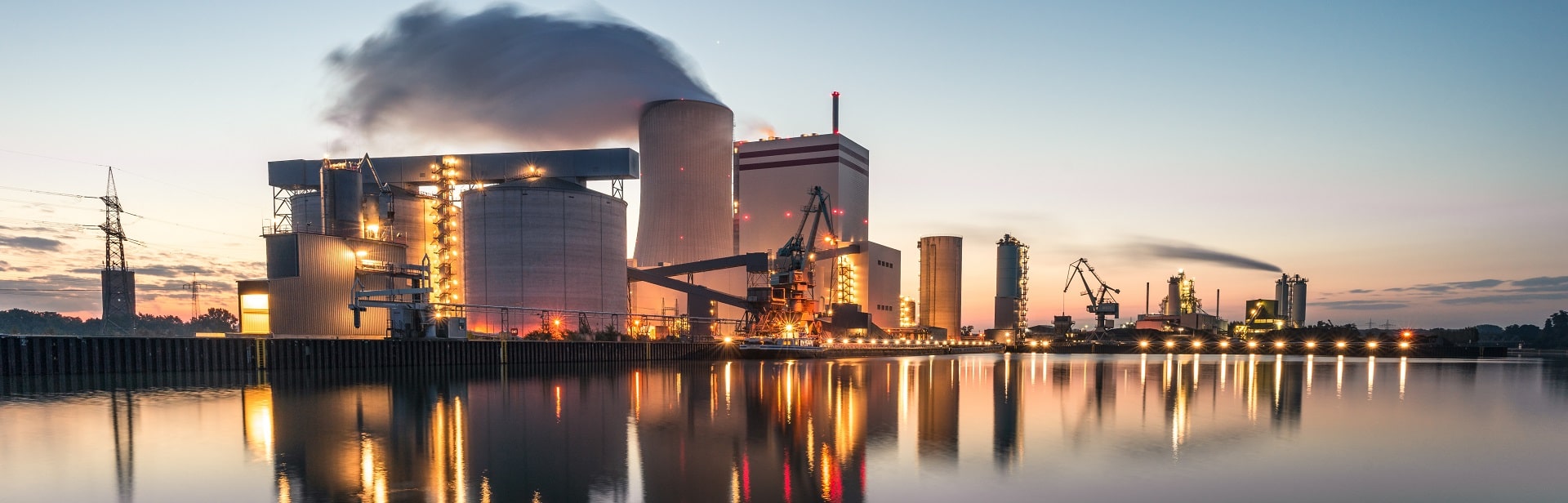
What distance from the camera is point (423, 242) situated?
78750 mm

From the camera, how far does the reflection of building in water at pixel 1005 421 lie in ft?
52.1

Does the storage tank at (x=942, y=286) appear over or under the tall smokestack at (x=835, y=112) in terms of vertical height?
under

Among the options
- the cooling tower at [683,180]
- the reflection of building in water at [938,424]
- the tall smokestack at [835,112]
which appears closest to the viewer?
the reflection of building in water at [938,424]

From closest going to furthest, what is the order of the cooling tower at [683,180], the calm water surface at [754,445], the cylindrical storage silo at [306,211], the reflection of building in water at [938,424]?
the calm water surface at [754,445] < the reflection of building in water at [938,424] < the cylindrical storage silo at [306,211] < the cooling tower at [683,180]

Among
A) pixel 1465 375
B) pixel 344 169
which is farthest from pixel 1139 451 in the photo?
pixel 344 169

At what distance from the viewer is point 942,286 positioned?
155 metres

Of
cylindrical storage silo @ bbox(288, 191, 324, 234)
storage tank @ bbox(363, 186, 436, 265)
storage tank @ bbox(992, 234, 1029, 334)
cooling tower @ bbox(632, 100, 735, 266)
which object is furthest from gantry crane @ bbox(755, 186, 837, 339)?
storage tank @ bbox(992, 234, 1029, 334)

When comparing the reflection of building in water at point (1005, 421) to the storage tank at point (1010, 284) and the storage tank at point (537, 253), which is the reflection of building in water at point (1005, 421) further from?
the storage tank at point (1010, 284)

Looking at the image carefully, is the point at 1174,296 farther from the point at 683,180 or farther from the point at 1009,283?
the point at 683,180

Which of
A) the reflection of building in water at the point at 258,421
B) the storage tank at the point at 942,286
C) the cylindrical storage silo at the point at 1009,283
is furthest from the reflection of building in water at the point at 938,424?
the cylindrical storage silo at the point at 1009,283

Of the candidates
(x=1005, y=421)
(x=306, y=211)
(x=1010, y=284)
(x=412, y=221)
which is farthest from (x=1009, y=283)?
(x=1005, y=421)

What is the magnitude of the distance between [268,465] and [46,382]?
30.5m

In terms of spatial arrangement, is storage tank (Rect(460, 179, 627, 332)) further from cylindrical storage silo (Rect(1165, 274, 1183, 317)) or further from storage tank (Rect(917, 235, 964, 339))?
cylindrical storage silo (Rect(1165, 274, 1183, 317))

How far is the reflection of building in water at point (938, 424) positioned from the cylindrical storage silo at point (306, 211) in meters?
63.0
